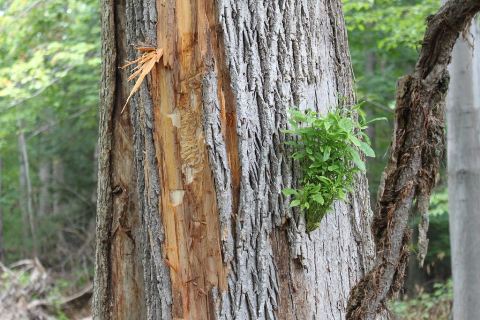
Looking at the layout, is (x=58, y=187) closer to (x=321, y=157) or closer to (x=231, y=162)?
(x=231, y=162)

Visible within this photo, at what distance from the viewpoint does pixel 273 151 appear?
201cm

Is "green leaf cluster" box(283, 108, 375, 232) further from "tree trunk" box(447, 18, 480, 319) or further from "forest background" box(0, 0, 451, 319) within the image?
→ "forest background" box(0, 0, 451, 319)

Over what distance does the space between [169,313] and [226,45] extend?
0.97 metres

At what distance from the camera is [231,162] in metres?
2.00

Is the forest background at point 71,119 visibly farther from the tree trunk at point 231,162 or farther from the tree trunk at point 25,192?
the tree trunk at point 231,162

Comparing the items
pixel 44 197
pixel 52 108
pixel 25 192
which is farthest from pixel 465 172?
pixel 25 192

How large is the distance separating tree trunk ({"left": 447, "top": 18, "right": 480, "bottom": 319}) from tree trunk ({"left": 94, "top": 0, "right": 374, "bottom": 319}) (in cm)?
343

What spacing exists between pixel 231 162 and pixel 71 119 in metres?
13.7

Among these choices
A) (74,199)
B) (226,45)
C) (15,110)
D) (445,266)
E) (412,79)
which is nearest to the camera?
(226,45)

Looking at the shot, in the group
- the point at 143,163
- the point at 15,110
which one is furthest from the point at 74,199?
the point at 143,163

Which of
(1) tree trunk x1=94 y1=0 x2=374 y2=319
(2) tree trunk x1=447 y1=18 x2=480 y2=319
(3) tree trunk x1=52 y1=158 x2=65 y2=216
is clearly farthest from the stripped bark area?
(3) tree trunk x1=52 y1=158 x2=65 y2=216

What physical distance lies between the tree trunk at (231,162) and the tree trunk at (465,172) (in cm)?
343

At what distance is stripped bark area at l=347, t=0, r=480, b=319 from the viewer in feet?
7.02

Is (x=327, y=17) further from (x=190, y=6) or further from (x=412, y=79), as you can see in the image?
(x=190, y=6)
